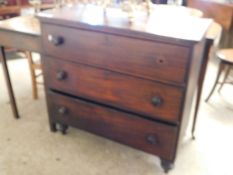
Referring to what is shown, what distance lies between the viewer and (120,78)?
5.32ft

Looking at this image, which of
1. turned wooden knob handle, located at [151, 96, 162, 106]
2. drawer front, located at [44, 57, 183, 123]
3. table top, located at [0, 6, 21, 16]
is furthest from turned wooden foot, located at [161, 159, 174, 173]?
table top, located at [0, 6, 21, 16]

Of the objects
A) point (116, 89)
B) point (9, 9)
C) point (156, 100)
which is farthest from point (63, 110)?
point (9, 9)

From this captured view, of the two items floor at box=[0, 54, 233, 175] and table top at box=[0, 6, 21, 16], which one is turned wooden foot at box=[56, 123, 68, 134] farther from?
table top at box=[0, 6, 21, 16]

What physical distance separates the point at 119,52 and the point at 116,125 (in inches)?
20.4

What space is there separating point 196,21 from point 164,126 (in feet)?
2.21

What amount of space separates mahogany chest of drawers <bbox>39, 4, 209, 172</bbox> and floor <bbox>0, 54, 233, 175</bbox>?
0.15 meters

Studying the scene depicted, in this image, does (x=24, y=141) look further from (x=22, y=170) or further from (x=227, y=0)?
(x=227, y=0)

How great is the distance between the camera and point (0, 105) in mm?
2471

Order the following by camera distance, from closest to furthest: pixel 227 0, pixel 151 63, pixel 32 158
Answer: pixel 151 63, pixel 32 158, pixel 227 0

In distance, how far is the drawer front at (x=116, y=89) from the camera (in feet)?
5.06

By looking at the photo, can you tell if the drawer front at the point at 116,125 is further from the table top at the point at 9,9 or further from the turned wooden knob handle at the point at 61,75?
the table top at the point at 9,9

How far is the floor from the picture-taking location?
1808 mm

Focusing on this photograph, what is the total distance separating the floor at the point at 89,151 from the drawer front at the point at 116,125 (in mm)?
152

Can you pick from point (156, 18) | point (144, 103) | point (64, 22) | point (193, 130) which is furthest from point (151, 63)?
point (193, 130)
